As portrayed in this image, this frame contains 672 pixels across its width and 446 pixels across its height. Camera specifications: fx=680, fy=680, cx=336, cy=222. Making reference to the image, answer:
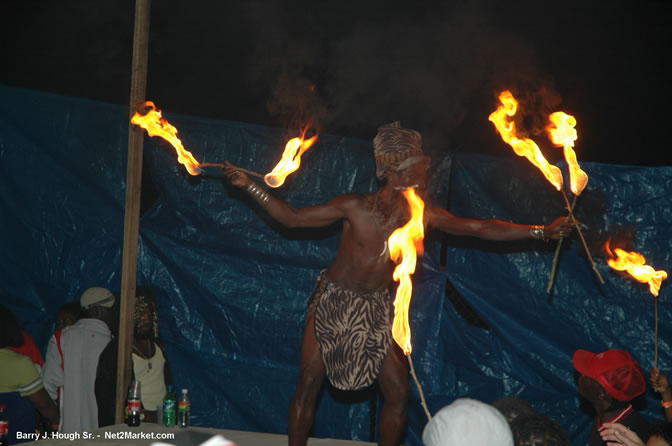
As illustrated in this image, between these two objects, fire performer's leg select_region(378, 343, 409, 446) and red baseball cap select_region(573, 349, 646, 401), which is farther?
fire performer's leg select_region(378, 343, 409, 446)

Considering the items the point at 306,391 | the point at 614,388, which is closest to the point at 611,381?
the point at 614,388

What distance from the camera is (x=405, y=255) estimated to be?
15.3 ft

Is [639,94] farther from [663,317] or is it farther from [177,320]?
[177,320]

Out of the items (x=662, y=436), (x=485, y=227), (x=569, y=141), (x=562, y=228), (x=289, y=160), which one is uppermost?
(x=289, y=160)

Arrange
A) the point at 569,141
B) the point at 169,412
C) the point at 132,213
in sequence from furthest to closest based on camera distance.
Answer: the point at 132,213 → the point at 169,412 → the point at 569,141

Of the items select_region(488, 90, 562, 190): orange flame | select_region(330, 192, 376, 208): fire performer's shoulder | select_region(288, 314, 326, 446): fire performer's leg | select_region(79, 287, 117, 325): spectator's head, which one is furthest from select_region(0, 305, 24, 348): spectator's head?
select_region(488, 90, 562, 190): orange flame

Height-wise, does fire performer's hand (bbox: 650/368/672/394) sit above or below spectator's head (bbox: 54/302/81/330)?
below

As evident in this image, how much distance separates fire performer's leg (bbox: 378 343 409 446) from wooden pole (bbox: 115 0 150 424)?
7.06ft

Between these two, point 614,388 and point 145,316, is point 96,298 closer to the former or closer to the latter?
point 145,316

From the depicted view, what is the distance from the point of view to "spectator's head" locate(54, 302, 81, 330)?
5648 millimetres

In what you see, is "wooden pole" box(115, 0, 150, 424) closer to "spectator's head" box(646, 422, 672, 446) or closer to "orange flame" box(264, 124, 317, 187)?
"orange flame" box(264, 124, 317, 187)

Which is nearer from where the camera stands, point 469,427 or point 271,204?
point 469,427

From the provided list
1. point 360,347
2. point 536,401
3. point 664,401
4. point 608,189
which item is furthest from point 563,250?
point 360,347

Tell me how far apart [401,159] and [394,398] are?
173 centimetres
